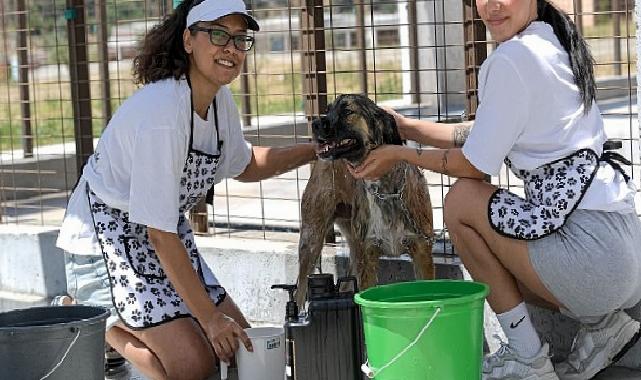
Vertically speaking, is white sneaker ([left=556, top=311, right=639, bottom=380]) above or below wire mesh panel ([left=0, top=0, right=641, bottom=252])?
below

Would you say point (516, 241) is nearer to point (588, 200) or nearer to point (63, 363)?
point (588, 200)

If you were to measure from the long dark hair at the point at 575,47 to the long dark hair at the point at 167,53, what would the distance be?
5.09 feet

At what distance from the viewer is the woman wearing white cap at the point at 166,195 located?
16.5 feet

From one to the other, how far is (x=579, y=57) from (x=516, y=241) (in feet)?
2.54

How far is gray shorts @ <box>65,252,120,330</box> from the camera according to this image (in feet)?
18.4

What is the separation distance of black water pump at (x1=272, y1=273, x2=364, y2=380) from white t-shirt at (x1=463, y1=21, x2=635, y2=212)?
30.9 inches

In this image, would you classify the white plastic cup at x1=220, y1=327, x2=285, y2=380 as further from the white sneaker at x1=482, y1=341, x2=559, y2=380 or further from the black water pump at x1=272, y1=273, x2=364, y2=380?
the white sneaker at x1=482, y1=341, x2=559, y2=380

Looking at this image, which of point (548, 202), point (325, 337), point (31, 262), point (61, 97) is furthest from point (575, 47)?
point (61, 97)

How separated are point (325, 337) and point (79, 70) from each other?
3.66 meters

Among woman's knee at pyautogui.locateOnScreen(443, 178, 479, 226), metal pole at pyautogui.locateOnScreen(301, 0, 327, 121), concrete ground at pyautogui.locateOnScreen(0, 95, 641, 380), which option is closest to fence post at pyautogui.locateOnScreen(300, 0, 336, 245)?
metal pole at pyautogui.locateOnScreen(301, 0, 327, 121)

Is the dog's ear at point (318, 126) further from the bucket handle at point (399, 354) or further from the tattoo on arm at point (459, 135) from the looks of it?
the bucket handle at point (399, 354)

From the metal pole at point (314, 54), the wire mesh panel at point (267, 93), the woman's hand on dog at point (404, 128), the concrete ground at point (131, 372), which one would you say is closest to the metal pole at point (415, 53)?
the wire mesh panel at point (267, 93)

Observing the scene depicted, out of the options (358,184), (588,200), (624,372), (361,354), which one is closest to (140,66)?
(358,184)

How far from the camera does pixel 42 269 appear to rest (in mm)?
7684
